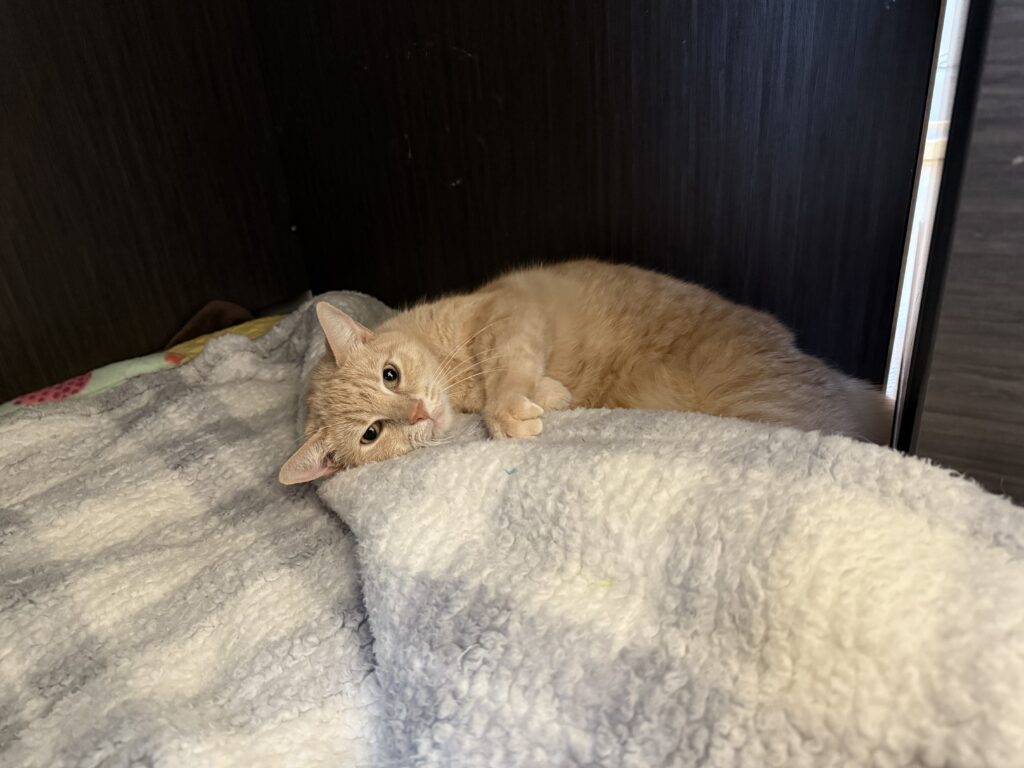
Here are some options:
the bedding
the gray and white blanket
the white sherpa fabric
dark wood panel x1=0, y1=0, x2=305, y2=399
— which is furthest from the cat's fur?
dark wood panel x1=0, y1=0, x2=305, y2=399

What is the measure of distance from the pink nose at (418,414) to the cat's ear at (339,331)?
0.70 ft

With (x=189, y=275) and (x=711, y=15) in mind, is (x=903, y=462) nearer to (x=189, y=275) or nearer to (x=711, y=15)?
(x=711, y=15)

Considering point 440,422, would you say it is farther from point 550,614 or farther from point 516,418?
point 550,614

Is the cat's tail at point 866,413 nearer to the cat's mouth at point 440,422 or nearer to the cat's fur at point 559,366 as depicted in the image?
the cat's fur at point 559,366

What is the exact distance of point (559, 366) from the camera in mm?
1388

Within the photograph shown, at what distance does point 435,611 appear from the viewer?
849 millimetres

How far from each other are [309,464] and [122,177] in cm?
94

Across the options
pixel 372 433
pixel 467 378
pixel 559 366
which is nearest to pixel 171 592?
pixel 372 433

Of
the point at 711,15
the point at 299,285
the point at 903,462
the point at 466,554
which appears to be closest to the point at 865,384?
the point at 903,462

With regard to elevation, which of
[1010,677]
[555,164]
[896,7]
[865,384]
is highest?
[896,7]

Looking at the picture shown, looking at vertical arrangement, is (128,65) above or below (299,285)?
above

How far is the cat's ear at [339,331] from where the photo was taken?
131 cm

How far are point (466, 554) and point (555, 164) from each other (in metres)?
0.92

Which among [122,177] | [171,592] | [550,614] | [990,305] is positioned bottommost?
[171,592]
